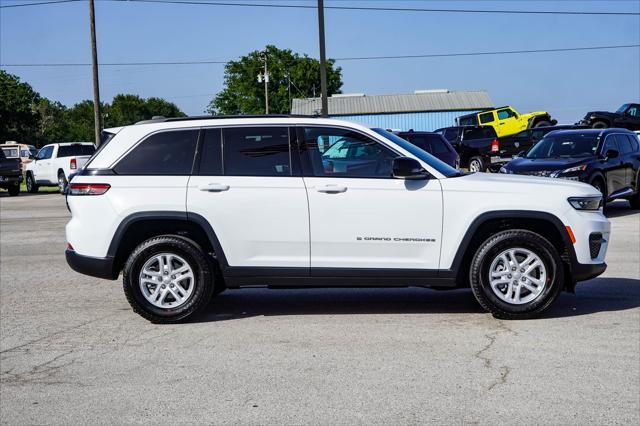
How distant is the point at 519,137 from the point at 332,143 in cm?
2634

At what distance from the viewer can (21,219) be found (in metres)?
19.5

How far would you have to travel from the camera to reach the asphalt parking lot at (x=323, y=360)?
5.00 metres

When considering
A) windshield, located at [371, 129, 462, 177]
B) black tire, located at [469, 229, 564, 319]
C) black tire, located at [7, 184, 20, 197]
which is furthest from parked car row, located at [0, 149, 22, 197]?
black tire, located at [469, 229, 564, 319]

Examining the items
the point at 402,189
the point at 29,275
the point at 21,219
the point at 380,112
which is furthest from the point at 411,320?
the point at 380,112

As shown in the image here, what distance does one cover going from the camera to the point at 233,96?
117 m

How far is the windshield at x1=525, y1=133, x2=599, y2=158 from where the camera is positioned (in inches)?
654

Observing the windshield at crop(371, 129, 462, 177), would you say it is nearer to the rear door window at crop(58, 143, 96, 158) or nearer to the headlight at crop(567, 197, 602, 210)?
the headlight at crop(567, 197, 602, 210)

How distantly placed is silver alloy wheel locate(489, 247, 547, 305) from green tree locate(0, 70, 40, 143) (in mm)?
78671

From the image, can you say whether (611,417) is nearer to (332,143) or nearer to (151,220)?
(332,143)

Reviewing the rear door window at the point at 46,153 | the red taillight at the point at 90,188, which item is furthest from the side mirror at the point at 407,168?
the rear door window at the point at 46,153

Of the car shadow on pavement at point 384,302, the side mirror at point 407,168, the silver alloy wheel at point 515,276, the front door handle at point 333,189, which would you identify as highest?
the side mirror at point 407,168

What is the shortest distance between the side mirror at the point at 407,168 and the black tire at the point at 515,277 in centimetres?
87

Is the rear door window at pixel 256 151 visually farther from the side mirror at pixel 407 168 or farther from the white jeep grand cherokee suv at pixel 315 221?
the side mirror at pixel 407 168

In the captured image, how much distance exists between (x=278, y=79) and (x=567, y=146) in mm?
97404
